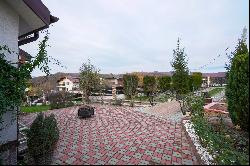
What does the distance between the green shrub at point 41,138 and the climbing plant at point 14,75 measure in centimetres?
96

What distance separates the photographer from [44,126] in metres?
6.67

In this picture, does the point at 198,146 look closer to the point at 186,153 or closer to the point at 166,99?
the point at 186,153

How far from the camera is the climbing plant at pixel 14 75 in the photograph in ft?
21.9

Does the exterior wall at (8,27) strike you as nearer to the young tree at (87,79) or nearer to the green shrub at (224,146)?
the green shrub at (224,146)

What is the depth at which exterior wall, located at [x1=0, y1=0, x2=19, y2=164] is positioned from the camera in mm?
7298

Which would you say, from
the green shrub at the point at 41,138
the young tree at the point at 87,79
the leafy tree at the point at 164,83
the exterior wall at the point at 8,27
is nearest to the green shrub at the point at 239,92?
the green shrub at the point at 41,138

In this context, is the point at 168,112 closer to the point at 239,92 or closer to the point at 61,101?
the point at 239,92

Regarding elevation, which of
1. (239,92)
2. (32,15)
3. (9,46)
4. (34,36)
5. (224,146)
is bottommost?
(224,146)

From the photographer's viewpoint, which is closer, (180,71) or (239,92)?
(239,92)

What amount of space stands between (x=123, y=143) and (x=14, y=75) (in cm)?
437

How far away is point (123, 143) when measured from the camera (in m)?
8.62

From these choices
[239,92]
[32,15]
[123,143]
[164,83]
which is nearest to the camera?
[239,92]

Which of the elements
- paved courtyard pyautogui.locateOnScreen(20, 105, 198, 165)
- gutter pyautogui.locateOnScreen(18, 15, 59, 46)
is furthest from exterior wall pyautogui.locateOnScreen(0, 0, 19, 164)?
gutter pyautogui.locateOnScreen(18, 15, 59, 46)

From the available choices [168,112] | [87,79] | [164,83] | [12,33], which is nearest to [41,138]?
[12,33]
